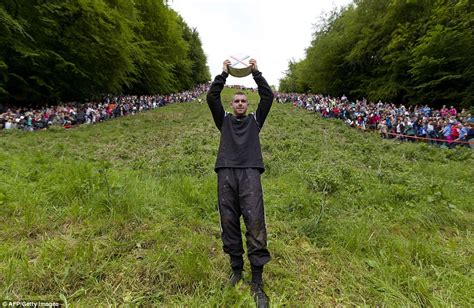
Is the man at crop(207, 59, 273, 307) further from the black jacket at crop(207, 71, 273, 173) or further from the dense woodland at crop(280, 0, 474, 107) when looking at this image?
the dense woodland at crop(280, 0, 474, 107)

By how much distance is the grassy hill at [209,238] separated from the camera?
10.3 feet

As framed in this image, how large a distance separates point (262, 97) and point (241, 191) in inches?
47.3

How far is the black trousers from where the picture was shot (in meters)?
3.01

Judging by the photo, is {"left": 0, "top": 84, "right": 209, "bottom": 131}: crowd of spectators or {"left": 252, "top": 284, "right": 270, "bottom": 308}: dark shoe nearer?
{"left": 252, "top": 284, "right": 270, "bottom": 308}: dark shoe

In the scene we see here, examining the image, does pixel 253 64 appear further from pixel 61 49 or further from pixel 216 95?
pixel 61 49

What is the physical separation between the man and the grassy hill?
0.33 meters

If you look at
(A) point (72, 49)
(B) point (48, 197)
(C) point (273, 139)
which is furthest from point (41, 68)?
(B) point (48, 197)

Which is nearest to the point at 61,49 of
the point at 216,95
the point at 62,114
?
the point at 62,114

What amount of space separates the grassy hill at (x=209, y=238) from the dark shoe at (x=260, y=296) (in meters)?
0.11

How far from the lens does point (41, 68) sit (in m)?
19.2

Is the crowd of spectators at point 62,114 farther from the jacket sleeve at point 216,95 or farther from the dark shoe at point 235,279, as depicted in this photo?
the dark shoe at point 235,279

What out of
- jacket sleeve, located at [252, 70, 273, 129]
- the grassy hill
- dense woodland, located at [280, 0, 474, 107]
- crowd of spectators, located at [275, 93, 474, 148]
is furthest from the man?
dense woodland, located at [280, 0, 474, 107]

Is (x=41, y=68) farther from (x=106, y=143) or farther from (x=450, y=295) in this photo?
(x=450, y=295)

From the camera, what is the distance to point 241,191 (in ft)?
10.1
